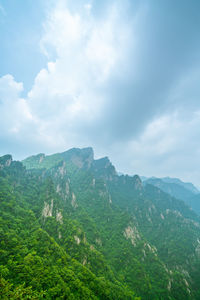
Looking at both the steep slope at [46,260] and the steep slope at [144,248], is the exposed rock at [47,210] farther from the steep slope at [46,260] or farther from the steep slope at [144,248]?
the steep slope at [144,248]

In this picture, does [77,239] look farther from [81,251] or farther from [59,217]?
[59,217]

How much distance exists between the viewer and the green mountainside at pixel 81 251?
167ft

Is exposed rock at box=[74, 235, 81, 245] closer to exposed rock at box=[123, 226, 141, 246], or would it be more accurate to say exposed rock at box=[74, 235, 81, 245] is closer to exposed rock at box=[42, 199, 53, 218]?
exposed rock at box=[42, 199, 53, 218]

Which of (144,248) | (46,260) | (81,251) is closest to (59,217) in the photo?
(81,251)

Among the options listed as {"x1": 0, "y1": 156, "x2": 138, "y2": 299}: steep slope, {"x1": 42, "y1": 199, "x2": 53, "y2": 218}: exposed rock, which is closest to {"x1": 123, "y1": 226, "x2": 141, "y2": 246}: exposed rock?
{"x1": 0, "y1": 156, "x2": 138, "y2": 299}: steep slope

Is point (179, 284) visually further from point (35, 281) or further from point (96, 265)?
point (35, 281)

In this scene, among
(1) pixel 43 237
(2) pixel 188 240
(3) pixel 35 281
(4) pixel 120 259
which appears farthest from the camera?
(2) pixel 188 240

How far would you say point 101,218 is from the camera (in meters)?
167

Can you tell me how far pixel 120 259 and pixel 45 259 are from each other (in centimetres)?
7585

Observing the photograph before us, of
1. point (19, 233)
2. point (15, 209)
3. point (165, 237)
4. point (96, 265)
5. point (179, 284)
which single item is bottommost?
point (179, 284)

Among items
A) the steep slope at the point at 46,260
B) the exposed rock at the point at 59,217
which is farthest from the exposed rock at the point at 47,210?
the exposed rock at the point at 59,217

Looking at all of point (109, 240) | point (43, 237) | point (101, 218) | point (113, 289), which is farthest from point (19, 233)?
point (101, 218)

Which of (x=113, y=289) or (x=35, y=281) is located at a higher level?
(x=35, y=281)

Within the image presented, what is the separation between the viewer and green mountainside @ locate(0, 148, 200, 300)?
5103cm
